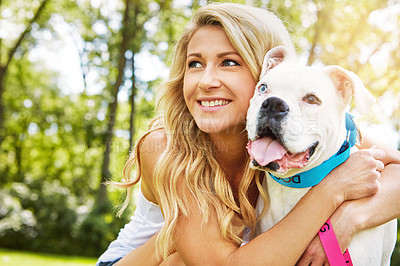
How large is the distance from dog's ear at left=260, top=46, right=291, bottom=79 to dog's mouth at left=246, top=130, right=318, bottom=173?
0.60 m

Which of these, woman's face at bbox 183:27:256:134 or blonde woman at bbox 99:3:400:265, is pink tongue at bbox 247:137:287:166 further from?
woman's face at bbox 183:27:256:134

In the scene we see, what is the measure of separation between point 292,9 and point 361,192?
37.3 ft

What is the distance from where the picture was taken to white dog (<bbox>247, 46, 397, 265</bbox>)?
2199 mm

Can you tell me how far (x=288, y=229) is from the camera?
233 centimetres

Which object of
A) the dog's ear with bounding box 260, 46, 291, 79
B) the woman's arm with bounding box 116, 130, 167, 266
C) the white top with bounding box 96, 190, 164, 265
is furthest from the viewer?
the white top with bounding box 96, 190, 164, 265

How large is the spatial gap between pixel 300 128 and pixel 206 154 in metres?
0.98

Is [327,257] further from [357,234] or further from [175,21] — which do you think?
[175,21]

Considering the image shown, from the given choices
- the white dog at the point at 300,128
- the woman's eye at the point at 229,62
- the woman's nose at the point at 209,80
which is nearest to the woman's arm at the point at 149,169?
the woman's nose at the point at 209,80

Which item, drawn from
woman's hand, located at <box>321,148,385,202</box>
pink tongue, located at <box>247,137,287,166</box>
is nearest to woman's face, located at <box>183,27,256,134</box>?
pink tongue, located at <box>247,137,287,166</box>

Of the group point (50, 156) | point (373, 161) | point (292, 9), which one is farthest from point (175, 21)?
point (50, 156)

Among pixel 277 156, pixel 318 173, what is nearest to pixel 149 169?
pixel 277 156

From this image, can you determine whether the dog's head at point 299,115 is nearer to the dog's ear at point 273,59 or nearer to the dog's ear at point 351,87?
the dog's ear at point 351,87

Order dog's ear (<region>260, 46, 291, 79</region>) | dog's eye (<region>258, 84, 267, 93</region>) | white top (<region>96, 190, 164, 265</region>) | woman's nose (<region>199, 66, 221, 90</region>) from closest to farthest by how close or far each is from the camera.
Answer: dog's eye (<region>258, 84, 267, 93</region>) < dog's ear (<region>260, 46, 291, 79</region>) < woman's nose (<region>199, 66, 221, 90</region>) < white top (<region>96, 190, 164, 265</region>)

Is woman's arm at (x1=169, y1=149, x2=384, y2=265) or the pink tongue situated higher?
the pink tongue
